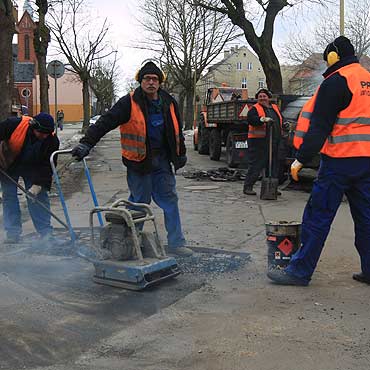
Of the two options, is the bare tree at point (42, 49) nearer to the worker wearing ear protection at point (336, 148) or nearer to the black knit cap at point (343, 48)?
the black knit cap at point (343, 48)

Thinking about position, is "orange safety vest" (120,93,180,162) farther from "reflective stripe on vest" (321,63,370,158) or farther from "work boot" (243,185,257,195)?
"work boot" (243,185,257,195)

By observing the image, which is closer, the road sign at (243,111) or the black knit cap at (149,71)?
the black knit cap at (149,71)

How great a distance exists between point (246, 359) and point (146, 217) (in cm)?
175

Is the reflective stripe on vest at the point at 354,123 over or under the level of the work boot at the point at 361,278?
over

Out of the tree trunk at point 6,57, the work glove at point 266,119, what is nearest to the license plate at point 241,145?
the work glove at point 266,119

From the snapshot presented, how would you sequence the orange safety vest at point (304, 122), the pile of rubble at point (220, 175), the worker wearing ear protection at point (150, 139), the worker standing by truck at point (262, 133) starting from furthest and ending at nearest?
the pile of rubble at point (220, 175) → the worker standing by truck at point (262, 133) → the worker wearing ear protection at point (150, 139) → the orange safety vest at point (304, 122)

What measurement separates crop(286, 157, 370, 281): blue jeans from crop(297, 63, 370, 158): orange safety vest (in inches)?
2.7

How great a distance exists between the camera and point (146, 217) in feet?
15.6

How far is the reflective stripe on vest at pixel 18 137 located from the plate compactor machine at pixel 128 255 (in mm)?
1692

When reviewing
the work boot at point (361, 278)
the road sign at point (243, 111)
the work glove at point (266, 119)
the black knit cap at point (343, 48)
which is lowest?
the work boot at point (361, 278)

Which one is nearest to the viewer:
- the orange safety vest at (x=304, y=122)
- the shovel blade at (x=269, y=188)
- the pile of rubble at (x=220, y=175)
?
the orange safety vest at (x=304, y=122)

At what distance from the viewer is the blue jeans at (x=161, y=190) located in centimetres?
551

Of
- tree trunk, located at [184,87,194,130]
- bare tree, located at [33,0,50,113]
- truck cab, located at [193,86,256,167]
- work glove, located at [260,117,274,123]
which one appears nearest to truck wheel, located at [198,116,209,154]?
truck cab, located at [193,86,256,167]

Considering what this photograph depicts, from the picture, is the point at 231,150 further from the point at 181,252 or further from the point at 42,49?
the point at 42,49
